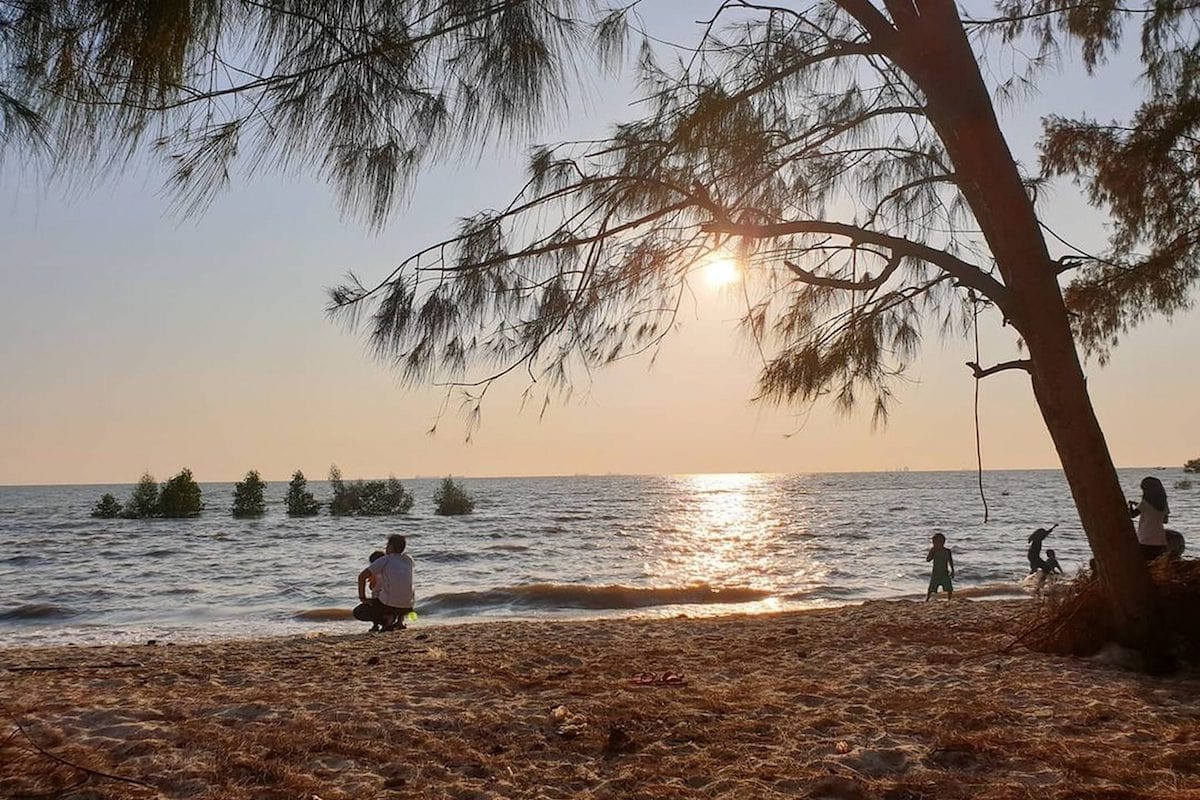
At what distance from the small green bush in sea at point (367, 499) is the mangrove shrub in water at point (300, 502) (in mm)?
1010

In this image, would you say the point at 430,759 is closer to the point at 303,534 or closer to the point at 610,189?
the point at 610,189

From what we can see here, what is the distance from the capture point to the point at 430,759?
332 cm

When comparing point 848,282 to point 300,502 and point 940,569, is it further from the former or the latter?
point 300,502

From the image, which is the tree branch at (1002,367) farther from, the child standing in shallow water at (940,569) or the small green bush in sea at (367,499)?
the small green bush in sea at (367,499)

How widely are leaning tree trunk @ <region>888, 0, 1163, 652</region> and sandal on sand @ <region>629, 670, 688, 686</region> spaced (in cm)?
234

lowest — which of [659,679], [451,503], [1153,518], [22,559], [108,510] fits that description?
[22,559]

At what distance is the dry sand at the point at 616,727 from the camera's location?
2.96 metres

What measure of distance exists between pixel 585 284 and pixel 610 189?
0.49 meters

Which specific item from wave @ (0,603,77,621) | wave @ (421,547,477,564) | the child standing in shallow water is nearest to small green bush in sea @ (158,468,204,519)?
wave @ (421,547,477,564)

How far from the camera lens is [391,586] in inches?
346

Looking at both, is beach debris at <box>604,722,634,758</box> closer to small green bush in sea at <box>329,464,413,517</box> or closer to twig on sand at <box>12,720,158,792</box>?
twig on sand at <box>12,720,158,792</box>

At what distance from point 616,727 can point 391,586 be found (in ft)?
18.2

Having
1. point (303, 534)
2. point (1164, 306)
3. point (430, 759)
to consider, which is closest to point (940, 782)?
point (430, 759)

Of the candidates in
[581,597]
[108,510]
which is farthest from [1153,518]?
[108,510]
